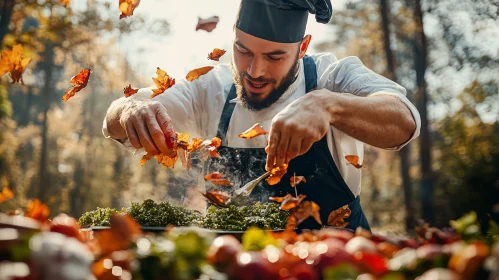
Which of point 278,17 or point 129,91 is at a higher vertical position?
point 278,17

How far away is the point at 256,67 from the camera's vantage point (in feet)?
12.5

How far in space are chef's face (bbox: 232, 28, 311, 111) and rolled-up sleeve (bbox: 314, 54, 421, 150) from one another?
237 millimetres

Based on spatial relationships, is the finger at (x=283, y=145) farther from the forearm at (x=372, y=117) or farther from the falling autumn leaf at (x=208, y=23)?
the falling autumn leaf at (x=208, y=23)

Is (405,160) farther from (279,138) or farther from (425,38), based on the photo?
(279,138)

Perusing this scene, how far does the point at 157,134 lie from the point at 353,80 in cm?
157

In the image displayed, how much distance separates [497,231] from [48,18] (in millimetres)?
10892

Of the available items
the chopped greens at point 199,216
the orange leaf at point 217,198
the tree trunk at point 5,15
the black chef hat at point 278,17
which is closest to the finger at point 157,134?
the chopped greens at point 199,216

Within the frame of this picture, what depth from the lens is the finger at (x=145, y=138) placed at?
9.53 ft

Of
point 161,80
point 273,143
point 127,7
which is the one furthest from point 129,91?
point 273,143

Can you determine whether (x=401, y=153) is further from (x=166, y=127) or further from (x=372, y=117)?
(x=166, y=127)

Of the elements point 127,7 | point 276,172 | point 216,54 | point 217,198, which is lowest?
point 217,198

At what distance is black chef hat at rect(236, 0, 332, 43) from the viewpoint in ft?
12.5

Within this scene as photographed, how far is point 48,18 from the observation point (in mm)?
10875

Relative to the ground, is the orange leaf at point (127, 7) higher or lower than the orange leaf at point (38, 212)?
higher
